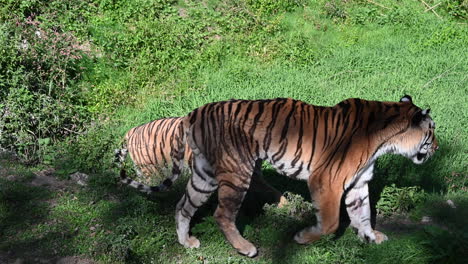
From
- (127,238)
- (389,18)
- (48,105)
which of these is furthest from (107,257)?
(389,18)

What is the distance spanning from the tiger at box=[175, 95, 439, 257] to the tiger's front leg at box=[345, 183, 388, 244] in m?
0.19

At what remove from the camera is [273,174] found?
619cm

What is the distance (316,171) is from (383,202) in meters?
1.35

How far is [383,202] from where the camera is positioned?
558 cm

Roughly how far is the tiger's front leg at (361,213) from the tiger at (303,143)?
7.5 inches

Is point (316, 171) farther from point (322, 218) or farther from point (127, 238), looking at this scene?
point (127, 238)

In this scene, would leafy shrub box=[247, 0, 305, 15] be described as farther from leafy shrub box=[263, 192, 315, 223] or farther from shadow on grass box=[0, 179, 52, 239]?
shadow on grass box=[0, 179, 52, 239]

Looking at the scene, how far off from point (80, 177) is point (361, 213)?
2949 mm

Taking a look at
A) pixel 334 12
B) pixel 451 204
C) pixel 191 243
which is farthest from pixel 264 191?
pixel 334 12

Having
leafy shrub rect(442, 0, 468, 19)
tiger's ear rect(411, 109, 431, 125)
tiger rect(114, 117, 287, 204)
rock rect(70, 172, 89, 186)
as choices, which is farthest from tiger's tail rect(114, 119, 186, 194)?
leafy shrub rect(442, 0, 468, 19)

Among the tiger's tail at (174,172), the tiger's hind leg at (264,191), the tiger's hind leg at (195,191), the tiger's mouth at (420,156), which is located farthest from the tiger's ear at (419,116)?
the tiger's tail at (174,172)

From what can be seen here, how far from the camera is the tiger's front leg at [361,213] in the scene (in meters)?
4.88

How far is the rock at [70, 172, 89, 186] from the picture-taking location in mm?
5948

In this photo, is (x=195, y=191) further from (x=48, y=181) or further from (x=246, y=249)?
(x=48, y=181)
